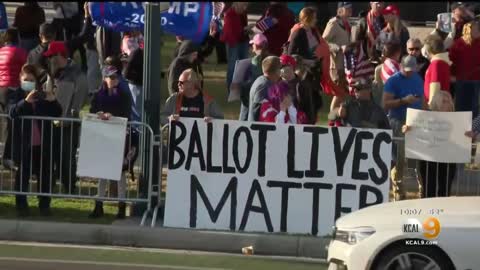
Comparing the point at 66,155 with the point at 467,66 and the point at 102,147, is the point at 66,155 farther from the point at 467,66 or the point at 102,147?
the point at 467,66

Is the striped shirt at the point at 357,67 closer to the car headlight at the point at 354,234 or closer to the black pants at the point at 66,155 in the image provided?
the black pants at the point at 66,155

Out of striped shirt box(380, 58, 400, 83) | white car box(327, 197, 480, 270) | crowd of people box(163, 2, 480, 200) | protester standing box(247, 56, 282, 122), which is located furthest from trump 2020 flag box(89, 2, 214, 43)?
white car box(327, 197, 480, 270)

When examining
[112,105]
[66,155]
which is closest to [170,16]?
[112,105]

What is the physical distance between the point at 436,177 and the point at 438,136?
0.50 meters

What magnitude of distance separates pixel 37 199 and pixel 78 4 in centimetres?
1125

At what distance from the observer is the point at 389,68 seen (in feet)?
54.6

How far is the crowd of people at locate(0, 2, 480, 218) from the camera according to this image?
14.8 meters

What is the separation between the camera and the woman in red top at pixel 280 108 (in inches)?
577

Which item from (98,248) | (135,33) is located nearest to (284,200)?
(98,248)

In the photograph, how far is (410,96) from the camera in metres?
15.5

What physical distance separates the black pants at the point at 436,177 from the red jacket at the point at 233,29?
293 inches

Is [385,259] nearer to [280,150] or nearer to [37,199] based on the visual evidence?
[280,150]

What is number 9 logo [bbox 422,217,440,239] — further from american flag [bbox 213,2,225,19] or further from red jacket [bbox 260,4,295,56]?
american flag [bbox 213,2,225,19]

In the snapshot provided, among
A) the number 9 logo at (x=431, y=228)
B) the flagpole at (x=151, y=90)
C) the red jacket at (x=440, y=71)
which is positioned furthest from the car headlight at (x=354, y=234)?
the red jacket at (x=440, y=71)
